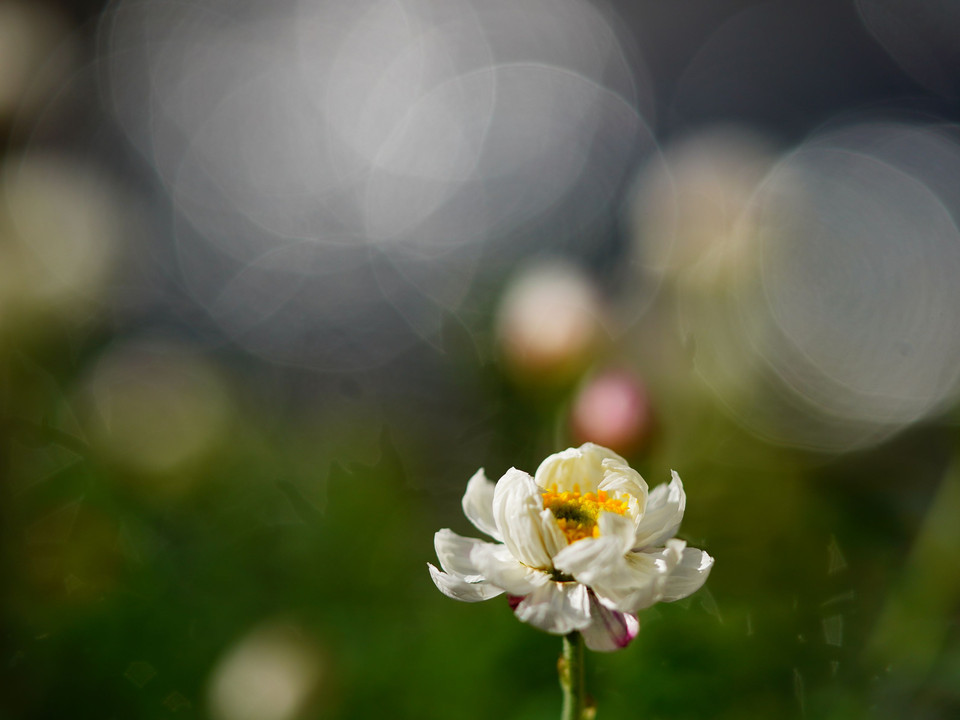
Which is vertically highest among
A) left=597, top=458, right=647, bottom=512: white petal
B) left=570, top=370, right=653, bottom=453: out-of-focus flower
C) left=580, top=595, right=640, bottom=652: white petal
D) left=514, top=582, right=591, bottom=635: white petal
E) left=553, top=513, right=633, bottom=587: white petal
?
left=553, top=513, right=633, bottom=587: white petal

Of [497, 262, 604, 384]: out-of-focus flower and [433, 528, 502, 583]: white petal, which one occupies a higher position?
[433, 528, 502, 583]: white petal

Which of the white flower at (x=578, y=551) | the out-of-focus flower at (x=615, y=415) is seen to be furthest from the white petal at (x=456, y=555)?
the out-of-focus flower at (x=615, y=415)

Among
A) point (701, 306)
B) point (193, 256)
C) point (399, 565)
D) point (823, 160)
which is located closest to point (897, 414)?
point (701, 306)

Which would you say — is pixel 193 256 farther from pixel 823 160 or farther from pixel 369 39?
pixel 823 160

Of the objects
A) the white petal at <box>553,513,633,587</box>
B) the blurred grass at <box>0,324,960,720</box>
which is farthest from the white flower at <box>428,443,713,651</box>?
the blurred grass at <box>0,324,960,720</box>

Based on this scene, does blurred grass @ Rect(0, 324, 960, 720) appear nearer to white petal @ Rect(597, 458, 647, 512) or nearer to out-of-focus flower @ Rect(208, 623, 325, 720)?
out-of-focus flower @ Rect(208, 623, 325, 720)

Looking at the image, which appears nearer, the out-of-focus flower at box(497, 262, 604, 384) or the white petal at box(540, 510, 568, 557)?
the white petal at box(540, 510, 568, 557)
